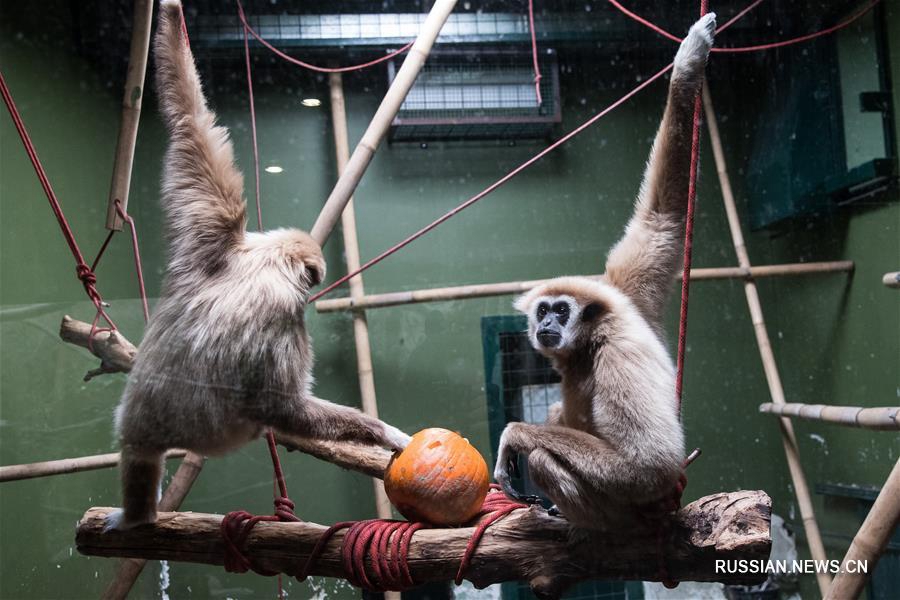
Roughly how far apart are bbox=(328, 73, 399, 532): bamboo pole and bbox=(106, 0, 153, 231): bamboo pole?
99 centimetres

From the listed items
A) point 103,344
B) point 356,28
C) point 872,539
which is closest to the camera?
point 872,539

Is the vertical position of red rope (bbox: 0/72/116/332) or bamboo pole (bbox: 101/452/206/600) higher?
red rope (bbox: 0/72/116/332)

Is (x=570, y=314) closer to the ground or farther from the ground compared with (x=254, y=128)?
closer to the ground

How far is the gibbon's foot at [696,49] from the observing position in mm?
2248

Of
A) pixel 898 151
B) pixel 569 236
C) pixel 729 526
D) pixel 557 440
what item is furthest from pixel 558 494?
pixel 898 151

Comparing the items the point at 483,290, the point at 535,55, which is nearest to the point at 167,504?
the point at 483,290

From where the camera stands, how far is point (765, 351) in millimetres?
4055

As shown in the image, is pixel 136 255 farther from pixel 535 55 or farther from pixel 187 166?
pixel 535 55

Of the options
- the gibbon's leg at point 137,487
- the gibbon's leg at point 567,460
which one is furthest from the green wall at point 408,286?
the gibbon's leg at point 567,460

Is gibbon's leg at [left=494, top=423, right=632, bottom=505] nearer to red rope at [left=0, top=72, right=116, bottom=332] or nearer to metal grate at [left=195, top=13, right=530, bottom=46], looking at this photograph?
red rope at [left=0, top=72, right=116, bottom=332]

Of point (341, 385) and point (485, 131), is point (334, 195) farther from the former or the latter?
point (485, 131)

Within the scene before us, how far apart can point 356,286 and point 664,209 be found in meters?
1.93

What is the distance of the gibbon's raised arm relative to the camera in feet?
7.38

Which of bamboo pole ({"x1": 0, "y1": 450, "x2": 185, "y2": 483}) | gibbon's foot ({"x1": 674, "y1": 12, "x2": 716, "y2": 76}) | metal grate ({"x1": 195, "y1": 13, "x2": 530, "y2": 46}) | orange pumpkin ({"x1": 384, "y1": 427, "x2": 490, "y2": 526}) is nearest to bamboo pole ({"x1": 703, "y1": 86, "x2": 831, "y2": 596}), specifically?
metal grate ({"x1": 195, "y1": 13, "x2": 530, "y2": 46})
